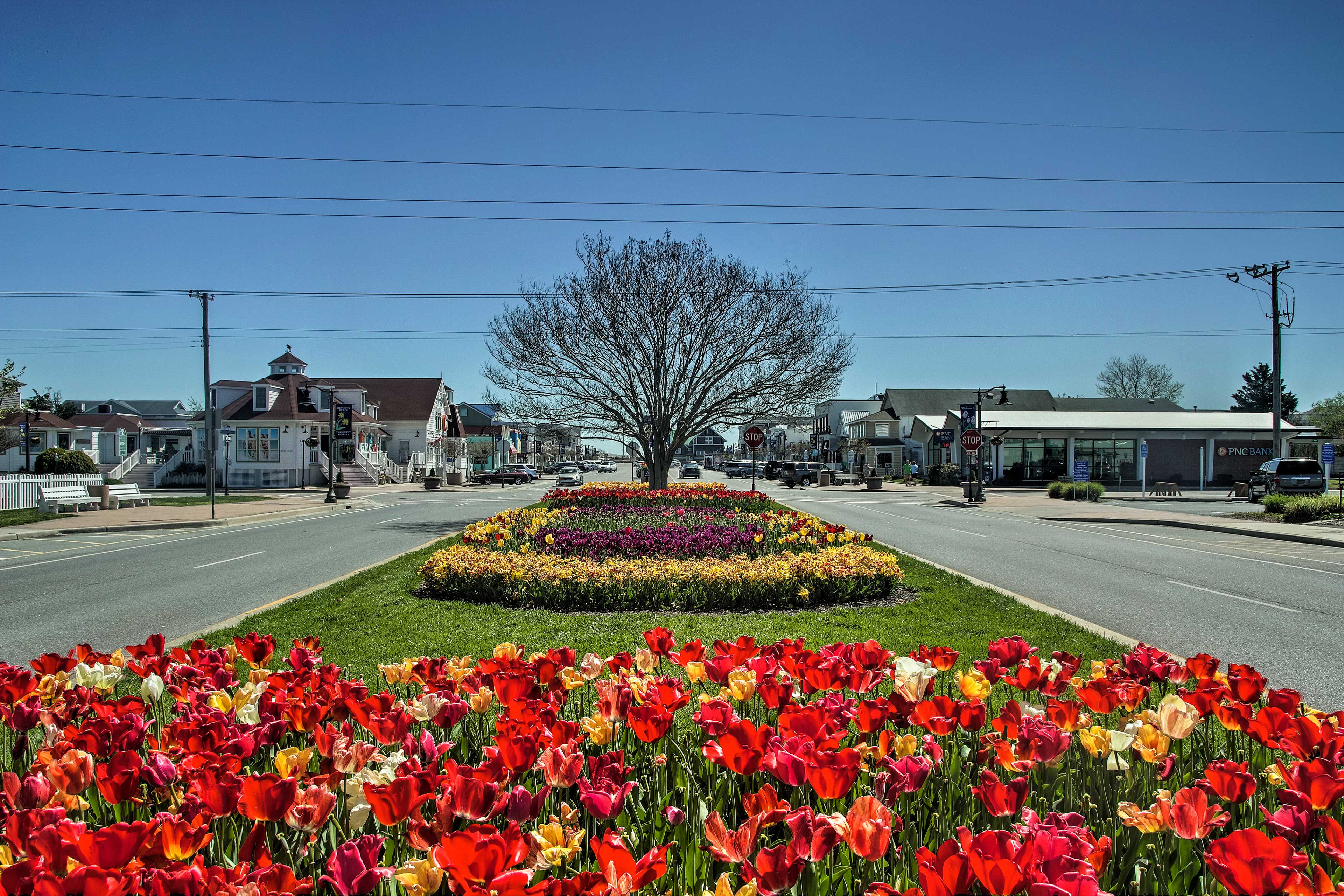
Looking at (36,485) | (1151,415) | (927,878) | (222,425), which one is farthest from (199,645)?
(1151,415)

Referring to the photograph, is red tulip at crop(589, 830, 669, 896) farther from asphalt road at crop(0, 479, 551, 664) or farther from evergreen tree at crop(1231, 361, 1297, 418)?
evergreen tree at crop(1231, 361, 1297, 418)

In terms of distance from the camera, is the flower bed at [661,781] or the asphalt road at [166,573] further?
the asphalt road at [166,573]

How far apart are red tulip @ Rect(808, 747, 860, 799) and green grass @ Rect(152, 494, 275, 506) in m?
34.5

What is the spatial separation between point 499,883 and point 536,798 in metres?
0.59

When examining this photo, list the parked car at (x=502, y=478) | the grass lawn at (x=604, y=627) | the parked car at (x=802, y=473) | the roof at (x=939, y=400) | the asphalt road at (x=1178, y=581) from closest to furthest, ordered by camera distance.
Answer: the grass lawn at (x=604, y=627) < the asphalt road at (x=1178, y=581) < the parked car at (x=802, y=473) < the parked car at (x=502, y=478) < the roof at (x=939, y=400)

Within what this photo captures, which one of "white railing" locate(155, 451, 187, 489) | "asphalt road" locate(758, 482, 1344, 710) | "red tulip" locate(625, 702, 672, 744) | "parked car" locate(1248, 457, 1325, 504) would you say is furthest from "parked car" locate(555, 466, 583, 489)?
"red tulip" locate(625, 702, 672, 744)

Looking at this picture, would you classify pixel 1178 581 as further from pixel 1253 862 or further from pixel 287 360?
pixel 287 360

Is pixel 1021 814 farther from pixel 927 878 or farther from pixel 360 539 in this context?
pixel 360 539

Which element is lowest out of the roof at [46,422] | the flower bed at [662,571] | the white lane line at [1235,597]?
the white lane line at [1235,597]

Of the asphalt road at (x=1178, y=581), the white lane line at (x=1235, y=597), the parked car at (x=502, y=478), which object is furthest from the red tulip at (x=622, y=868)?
the parked car at (x=502, y=478)

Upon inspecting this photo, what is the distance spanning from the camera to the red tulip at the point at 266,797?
1882 mm

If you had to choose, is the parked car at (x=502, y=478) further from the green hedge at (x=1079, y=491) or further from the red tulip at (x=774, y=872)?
the red tulip at (x=774, y=872)

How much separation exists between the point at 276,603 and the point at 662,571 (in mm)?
4762

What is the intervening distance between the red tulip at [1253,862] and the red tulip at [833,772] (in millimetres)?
726
